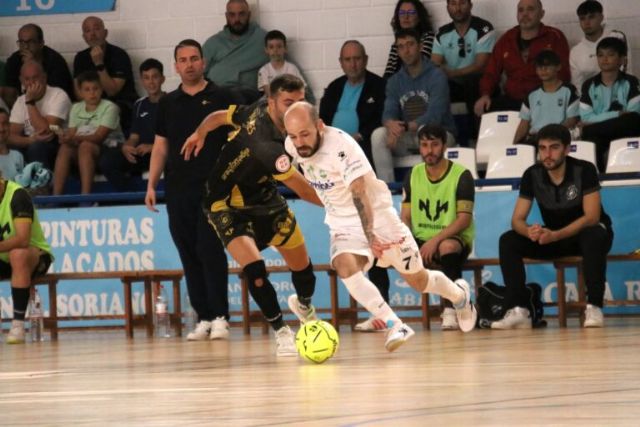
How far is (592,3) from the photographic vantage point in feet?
41.9

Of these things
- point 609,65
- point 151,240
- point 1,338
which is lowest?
point 1,338

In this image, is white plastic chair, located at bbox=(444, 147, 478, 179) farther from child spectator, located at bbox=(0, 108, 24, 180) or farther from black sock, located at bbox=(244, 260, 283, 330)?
black sock, located at bbox=(244, 260, 283, 330)

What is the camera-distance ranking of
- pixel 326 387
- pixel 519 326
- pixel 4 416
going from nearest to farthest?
pixel 4 416 < pixel 326 387 < pixel 519 326

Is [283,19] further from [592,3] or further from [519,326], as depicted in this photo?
[519,326]

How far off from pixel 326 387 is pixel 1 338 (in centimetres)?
702

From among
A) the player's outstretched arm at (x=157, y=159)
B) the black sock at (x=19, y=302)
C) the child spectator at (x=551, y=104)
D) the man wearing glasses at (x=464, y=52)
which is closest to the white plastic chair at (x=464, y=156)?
the child spectator at (x=551, y=104)

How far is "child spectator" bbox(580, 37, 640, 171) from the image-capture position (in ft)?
39.5

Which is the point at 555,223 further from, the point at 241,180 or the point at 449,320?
the point at 241,180

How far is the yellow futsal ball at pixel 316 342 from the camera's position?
23.6 ft

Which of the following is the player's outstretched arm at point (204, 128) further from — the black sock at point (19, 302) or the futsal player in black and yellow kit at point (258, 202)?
the black sock at point (19, 302)

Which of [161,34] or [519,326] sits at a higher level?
[161,34]

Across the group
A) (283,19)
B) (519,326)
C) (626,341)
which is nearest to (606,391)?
(626,341)

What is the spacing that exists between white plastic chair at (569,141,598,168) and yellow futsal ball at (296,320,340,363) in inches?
202

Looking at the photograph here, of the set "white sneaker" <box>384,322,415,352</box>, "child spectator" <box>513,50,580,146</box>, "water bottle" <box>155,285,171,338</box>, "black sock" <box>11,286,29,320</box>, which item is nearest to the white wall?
"child spectator" <box>513,50,580,146</box>
